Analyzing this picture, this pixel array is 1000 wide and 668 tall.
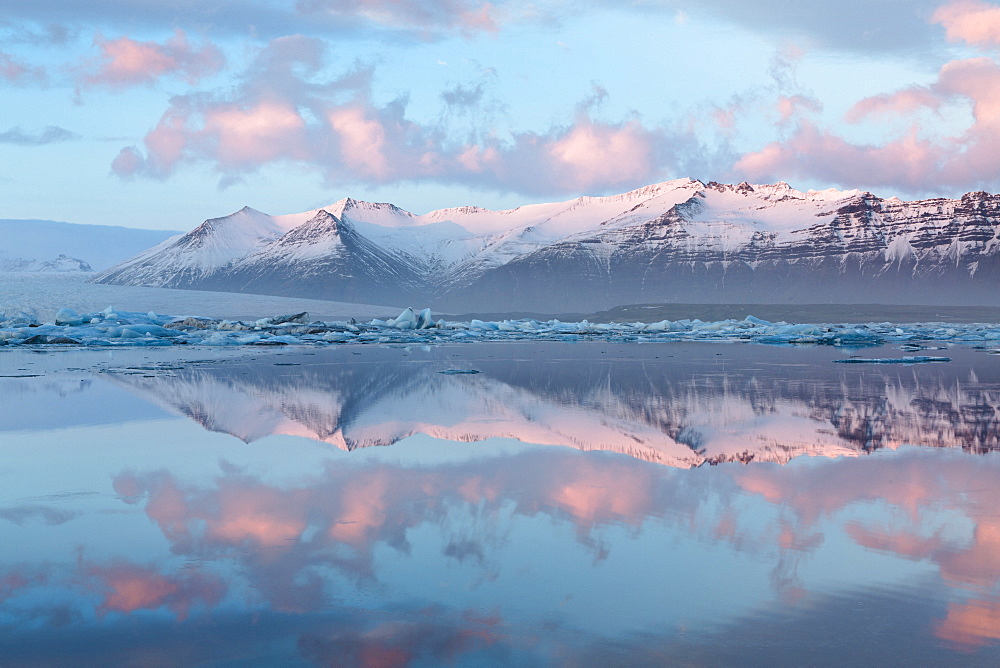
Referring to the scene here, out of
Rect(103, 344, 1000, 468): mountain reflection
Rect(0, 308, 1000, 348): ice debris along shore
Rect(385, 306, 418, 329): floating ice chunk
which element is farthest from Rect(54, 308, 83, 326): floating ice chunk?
Rect(103, 344, 1000, 468): mountain reflection

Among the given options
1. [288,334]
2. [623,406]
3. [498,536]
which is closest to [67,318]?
[288,334]

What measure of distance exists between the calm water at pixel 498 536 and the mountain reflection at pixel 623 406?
0.11 metres

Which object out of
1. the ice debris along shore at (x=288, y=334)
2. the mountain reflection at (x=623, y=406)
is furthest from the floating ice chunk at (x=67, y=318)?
the mountain reflection at (x=623, y=406)

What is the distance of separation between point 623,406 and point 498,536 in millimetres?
7773

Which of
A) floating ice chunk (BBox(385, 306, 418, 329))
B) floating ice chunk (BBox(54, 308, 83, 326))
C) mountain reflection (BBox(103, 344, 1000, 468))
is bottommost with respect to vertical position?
mountain reflection (BBox(103, 344, 1000, 468))

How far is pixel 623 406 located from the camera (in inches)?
522

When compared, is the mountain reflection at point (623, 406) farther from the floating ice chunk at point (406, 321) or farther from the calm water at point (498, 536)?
the floating ice chunk at point (406, 321)

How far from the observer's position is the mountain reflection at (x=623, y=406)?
9781 mm

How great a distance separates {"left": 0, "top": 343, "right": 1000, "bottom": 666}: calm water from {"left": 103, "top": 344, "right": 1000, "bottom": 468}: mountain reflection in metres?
0.11

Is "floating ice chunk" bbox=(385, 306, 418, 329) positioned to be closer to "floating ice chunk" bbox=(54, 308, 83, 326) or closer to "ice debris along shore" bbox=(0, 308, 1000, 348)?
"ice debris along shore" bbox=(0, 308, 1000, 348)

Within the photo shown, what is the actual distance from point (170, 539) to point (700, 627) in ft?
11.1

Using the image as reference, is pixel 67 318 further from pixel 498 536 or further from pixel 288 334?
pixel 498 536

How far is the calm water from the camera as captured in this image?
4113 millimetres

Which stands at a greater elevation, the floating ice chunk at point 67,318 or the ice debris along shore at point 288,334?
the floating ice chunk at point 67,318
